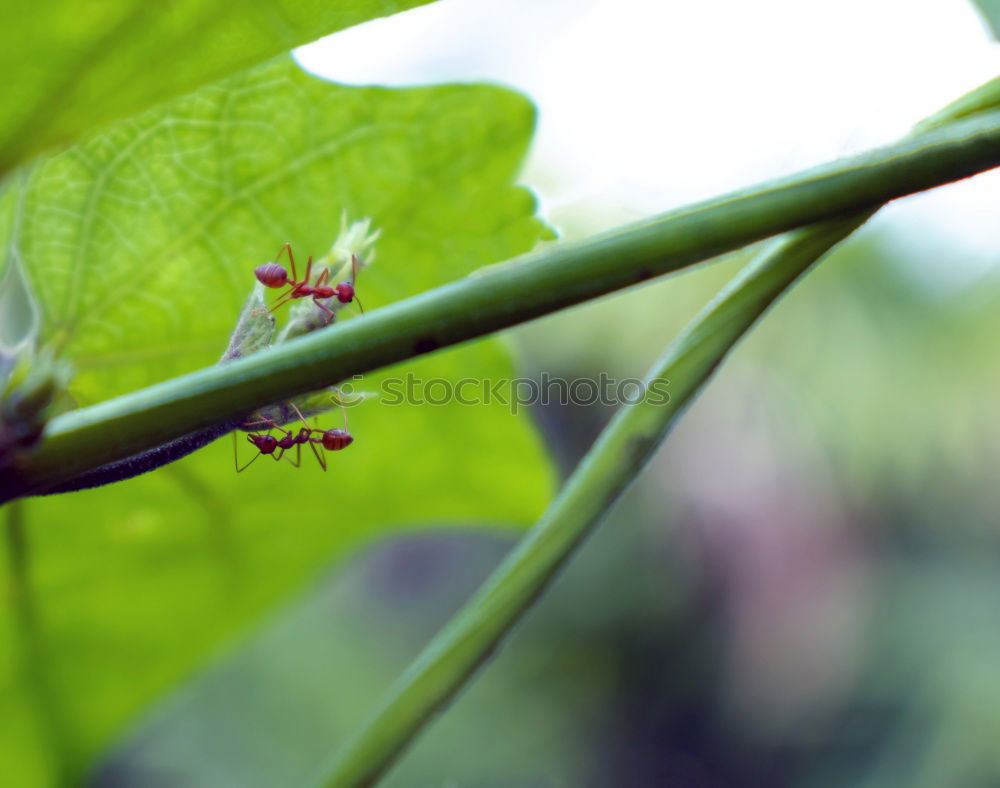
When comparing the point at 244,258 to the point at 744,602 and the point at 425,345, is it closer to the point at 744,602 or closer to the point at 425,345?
the point at 425,345

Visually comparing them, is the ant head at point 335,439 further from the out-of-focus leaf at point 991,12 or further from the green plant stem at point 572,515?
the out-of-focus leaf at point 991,12

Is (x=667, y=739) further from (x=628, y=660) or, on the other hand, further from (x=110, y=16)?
(x=110, y=16)

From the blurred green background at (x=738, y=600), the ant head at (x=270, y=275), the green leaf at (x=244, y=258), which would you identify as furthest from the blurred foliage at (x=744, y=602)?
the ant head at (x=270, y=275)

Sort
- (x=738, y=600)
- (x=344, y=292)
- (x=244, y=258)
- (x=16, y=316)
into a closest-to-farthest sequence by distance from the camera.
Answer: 1. (x=344, y=292)
2. (x=244, y=258)
3. (x=16, y=316)
4. (x=738, y=600)

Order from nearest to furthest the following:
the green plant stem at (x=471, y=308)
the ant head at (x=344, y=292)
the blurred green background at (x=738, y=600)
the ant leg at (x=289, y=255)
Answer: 1. the green plant stem at (x=471, y=308)
2. the ant head at (x=344, y=292)
3. the ant leg at (x=289, y=255)
4. the blurred green background at (x=738, y=600)

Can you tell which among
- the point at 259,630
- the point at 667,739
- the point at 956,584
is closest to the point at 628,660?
the point at 667,739

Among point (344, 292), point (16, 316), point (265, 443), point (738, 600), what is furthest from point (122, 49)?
point (738, 600)
